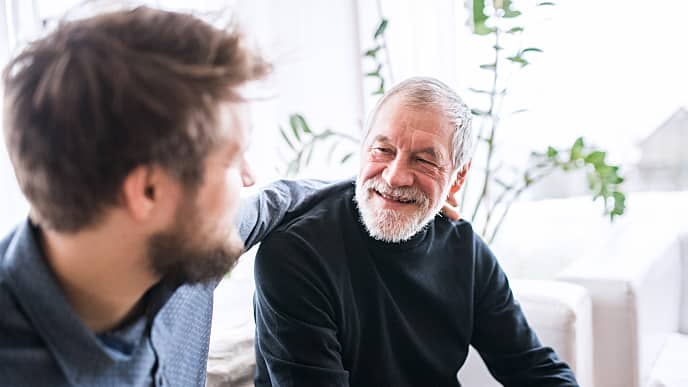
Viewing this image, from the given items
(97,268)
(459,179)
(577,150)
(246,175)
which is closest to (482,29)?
(577,150)

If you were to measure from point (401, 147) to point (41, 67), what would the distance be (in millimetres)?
733

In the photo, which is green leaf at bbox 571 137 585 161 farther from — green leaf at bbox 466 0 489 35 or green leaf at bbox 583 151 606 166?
green leaf at bbox 466 0 489 35

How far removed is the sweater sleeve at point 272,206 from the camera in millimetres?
1161

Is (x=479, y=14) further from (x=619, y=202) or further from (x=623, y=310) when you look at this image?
(x=623, y=310)

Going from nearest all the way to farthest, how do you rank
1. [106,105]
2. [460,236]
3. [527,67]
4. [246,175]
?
[106,105] < [246,175] < [460,236] < [527,67]

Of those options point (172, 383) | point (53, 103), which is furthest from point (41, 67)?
point (172, 383)

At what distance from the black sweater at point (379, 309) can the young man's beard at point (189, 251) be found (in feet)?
0.87

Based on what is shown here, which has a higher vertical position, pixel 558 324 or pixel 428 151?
pixel 428 151

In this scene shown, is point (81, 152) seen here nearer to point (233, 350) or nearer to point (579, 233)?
point (233, 350)

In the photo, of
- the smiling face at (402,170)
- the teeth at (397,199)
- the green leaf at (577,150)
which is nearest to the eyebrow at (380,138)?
the smiling face at (402,170)

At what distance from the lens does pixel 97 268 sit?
→ 811 mm

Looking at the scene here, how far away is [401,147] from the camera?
4.24 feet

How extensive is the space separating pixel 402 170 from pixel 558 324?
57cm

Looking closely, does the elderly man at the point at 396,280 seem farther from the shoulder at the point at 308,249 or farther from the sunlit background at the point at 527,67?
the sunlit background at the point at 527,67
